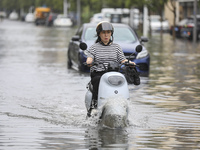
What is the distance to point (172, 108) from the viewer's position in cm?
1094

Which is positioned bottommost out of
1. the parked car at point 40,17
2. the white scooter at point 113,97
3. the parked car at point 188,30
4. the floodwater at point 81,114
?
the parked car at point 40,17

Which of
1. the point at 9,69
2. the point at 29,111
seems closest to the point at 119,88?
the point at 29,111

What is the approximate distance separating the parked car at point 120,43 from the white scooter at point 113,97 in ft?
26.9

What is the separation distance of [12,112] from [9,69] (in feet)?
28.1

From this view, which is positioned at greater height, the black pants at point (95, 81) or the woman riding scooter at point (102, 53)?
the woman riding scooter at point (102, 53)

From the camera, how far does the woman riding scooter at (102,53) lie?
865 cm

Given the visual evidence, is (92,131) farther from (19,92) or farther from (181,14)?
(181,14)

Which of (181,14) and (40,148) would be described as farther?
(181,14)

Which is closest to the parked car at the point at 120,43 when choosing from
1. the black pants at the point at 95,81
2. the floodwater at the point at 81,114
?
the floodwater at the point at 81,114

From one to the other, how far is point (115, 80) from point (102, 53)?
64 cm

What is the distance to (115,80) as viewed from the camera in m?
8.33

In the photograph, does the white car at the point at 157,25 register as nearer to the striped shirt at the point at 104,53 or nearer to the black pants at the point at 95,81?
the striped shirt at the point at 104,53

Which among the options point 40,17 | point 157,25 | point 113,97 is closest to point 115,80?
point 113,97

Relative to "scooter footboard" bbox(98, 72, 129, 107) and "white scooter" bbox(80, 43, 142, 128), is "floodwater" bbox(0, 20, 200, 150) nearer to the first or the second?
"white scooter" bbox(80, 43, 142, 128)
